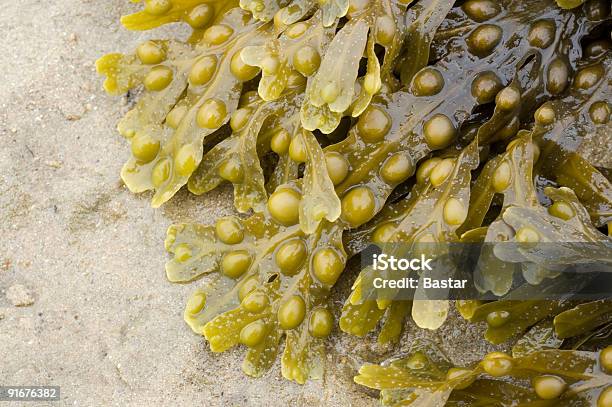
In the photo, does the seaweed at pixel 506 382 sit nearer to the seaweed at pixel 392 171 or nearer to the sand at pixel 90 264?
the seaweed at pixel 392 171

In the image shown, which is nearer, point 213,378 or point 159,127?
point 213,378

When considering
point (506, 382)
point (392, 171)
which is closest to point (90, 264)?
point (392, 171)

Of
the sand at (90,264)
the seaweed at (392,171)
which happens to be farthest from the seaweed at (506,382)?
the sand at (90,264)

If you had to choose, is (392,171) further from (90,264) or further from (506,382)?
(90,264)

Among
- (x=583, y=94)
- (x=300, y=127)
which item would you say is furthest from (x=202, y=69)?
(x=583, y=94)

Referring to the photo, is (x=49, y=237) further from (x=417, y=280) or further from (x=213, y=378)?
(x=417, y=280)

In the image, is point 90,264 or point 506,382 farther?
point 90,264
